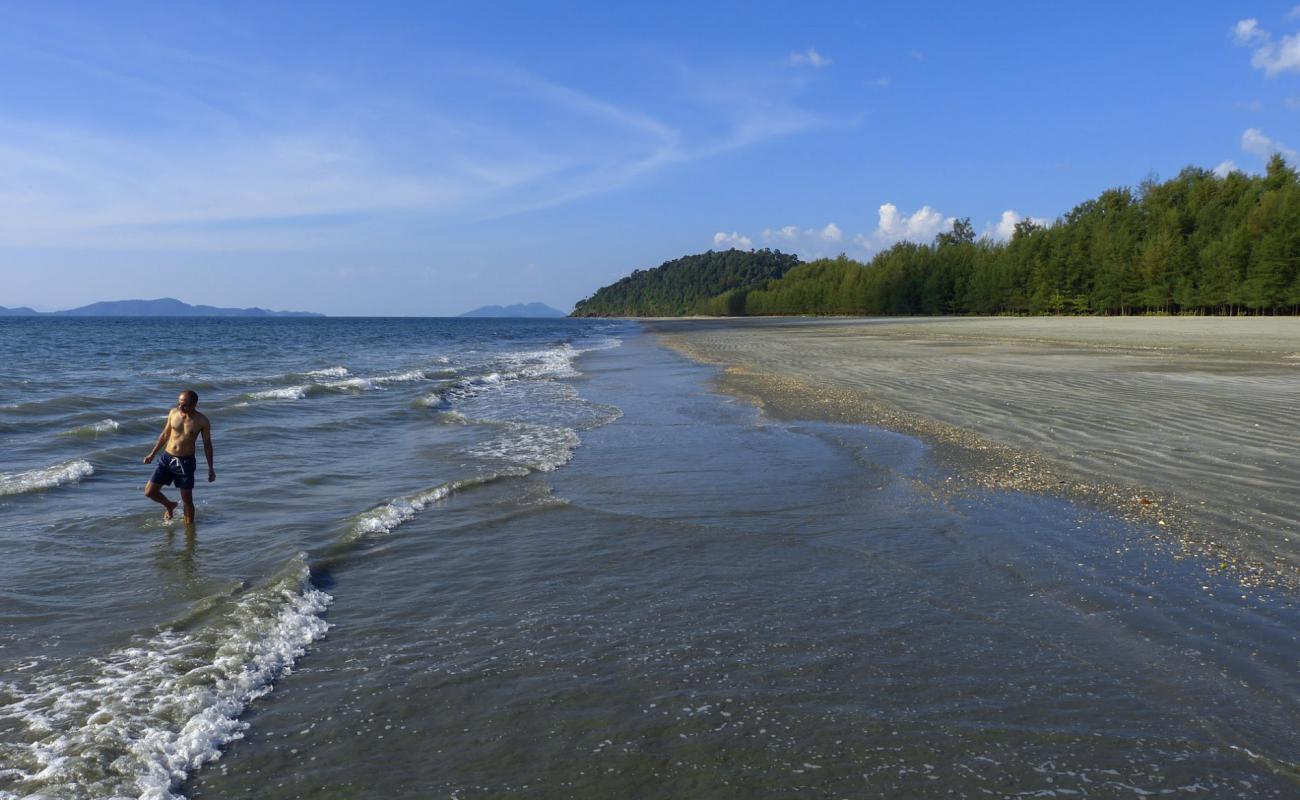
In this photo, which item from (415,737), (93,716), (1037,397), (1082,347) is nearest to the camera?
(415,737)

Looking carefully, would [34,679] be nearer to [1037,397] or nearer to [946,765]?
[946,765]

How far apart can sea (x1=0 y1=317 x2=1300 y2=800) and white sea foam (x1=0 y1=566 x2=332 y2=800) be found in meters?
0.02

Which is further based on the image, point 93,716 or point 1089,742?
point 93,716

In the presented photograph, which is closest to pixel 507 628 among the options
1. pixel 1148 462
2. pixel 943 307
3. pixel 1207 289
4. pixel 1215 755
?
pixel 1215 755

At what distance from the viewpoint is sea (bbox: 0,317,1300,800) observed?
151 inches

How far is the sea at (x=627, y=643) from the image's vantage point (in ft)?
12.6

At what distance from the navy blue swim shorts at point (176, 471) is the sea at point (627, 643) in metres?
0.53

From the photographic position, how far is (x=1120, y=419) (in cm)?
1341

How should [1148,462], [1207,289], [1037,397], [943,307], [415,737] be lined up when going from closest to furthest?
[415,737], [1148,462], [1037,397], [1207,289], [943,307]

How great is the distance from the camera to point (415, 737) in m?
4.15

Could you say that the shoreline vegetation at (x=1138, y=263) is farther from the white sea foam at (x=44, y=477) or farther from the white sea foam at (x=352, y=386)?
the white sea foam at (x=44, y=477)

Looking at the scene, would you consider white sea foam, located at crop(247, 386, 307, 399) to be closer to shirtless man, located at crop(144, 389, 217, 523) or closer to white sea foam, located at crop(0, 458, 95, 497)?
white sea foam, located at crop(0, 458, 95, 497)

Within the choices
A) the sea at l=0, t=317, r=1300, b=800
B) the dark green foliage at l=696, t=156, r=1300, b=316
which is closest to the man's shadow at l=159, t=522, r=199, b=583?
the sea at l=0, t=317, r=1300, b=800

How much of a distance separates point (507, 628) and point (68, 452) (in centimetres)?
1179
